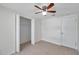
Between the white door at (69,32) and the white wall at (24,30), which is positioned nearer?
the white door at (69,32)

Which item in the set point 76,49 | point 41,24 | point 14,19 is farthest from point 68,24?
point 14,19

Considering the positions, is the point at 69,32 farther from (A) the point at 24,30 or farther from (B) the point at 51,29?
(A) the point at 24,30

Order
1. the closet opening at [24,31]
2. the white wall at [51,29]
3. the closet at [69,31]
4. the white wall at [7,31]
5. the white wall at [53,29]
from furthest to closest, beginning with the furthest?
the closet opening at [24,31] < the white wall at [51,29] < the white wall at [53,29] < the closet at [69,31] < the white wall at [7,31]

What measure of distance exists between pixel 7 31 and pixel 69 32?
10.2ft

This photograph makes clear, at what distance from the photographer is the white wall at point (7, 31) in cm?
271

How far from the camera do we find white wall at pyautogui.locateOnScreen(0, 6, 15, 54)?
271 centimetres

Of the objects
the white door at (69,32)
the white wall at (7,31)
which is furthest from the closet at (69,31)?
the white wall at (7,31)

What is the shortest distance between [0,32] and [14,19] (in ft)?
2.90

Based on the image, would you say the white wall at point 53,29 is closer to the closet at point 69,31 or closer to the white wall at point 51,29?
the white wall at point 51,29

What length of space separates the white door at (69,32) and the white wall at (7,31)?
110 inches

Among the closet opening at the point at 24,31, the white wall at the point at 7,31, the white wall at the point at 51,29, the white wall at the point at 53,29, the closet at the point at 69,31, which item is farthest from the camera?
→ the closet opening at the point at 24,31

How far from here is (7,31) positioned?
2.95 meters

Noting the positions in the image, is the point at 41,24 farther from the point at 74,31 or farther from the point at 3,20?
the point at 3,20

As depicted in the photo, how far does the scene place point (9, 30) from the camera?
304cm
